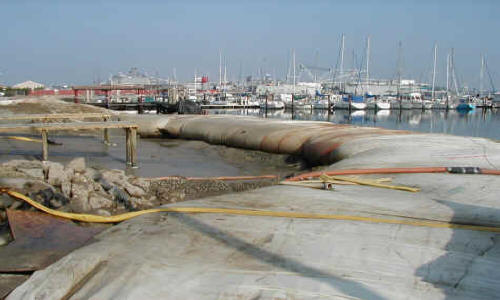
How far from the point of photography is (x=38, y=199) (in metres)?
6.08

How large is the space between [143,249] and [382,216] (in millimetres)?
2439

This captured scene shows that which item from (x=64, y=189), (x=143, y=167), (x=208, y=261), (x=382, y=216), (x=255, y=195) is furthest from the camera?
(x=143, y=167)

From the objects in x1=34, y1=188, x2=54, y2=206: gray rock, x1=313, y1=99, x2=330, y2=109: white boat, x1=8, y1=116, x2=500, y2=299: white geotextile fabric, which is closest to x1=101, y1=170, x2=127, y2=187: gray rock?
x1=34, y1=188, x2=54, y2=206: gray rock

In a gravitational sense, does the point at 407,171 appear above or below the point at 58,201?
above

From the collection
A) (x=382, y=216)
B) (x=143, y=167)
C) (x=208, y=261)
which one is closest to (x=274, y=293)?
(x=208, y=261)

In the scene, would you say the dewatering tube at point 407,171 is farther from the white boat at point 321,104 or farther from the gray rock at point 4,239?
the white boat at point 321,104

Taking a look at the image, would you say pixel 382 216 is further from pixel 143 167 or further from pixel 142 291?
pixel 143 167

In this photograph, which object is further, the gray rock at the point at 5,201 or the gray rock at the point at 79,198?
the gray rock at the point at 79,198

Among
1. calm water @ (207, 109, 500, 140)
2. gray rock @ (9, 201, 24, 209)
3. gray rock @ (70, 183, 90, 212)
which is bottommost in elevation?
calm water @ (207, 109, 500, 140)

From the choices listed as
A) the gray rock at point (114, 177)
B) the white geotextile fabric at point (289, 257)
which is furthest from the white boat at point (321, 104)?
the white geotextile fabric at point (289, 257)

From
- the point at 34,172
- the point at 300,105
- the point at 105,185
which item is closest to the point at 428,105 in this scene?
the point at 300,105

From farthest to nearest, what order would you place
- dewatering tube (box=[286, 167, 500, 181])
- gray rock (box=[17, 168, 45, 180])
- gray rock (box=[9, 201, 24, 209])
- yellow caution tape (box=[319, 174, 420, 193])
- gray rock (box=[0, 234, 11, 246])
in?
gray rock (box=[17, 168, 45, 180]) → dewatering tube (box=[286, 167, 500, 181]) → yellow caution tape (box=[319, 174, 420, 193]) → gray rock (box=[9, 201, 24, 209]) → gray rock (box=[0, 234, 11, 246])

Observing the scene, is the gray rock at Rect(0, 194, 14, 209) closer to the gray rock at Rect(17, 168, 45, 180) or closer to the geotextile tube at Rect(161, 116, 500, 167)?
the gray rock at Rect(17, 168, 45, 180)

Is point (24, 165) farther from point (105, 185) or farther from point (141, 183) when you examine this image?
point (141, 183)
